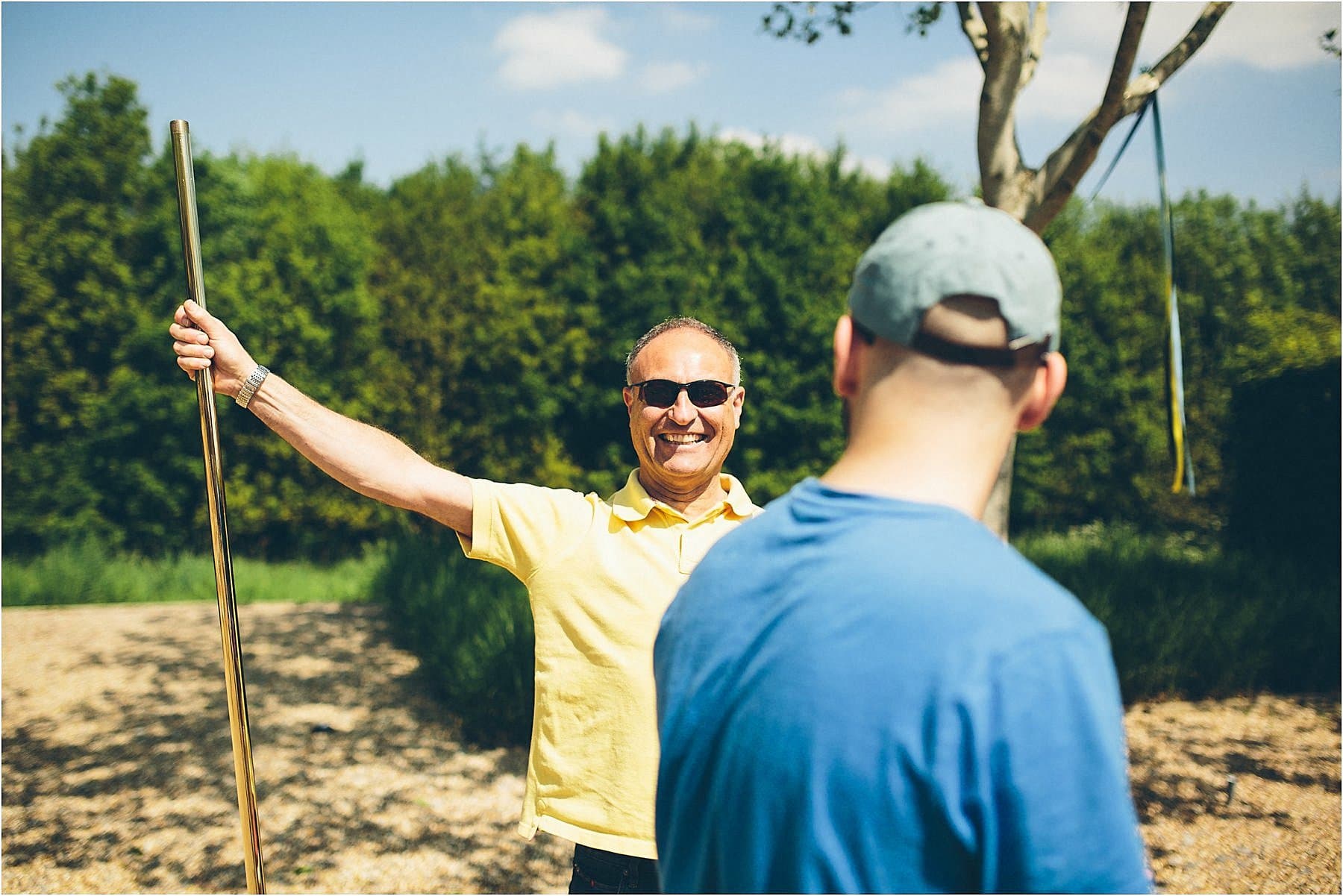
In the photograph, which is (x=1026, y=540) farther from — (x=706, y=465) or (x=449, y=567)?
(x=706, y=465)

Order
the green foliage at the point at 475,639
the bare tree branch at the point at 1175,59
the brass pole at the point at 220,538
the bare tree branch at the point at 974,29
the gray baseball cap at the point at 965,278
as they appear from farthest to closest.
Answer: the green foliage at the point at 475,639, the bare tree branch at the point at 974,29, the bare tree branch at the point at 1175,59, the brass pole at the point at 220,538, the gray baseball cap at the point at 965,278

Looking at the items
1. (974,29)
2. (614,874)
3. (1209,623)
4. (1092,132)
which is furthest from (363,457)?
(1209,623)

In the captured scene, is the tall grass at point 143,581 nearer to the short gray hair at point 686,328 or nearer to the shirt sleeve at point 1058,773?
the short gray hair at point 686,328

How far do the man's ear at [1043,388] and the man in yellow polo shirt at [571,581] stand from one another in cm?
126

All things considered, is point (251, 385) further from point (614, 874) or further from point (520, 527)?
point (614, 874)

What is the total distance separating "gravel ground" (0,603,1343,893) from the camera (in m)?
4.54

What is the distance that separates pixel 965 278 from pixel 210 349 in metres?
1.77

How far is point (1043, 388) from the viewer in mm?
1014

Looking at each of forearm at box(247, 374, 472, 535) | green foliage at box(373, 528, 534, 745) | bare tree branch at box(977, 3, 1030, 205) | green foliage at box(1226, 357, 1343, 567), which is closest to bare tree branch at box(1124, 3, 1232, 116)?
bare tree branch at box(977, 3, 1030, 205)

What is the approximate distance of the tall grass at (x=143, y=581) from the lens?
9844 millimetres

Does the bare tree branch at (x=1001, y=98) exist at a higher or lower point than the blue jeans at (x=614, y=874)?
higher

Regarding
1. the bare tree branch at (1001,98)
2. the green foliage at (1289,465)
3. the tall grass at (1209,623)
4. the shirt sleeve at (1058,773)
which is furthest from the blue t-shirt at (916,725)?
the green foliage at (1289,465)

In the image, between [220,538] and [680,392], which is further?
[680,392]

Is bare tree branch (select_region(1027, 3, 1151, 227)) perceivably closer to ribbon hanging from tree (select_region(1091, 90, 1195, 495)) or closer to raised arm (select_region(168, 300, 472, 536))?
ribbon hanging from tree (select_region(1091, 90, 1195, 495))
